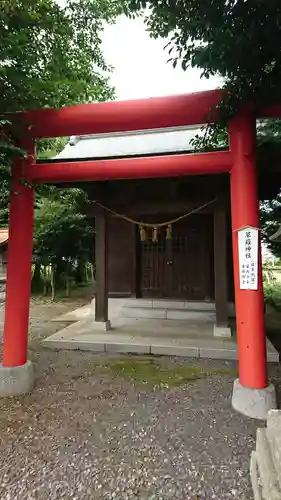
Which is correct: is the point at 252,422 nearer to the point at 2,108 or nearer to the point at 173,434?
the point at 173,434

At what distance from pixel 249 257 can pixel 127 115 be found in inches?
Answer: 81.9

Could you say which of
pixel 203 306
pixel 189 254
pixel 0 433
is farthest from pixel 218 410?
pixel 189 254

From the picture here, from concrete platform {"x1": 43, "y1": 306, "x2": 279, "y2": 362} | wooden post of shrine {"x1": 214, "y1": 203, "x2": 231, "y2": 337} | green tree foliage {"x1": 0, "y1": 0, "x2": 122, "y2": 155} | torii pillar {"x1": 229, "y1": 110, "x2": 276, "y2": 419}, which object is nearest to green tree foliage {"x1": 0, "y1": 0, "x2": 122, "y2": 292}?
green tree foliage {"x1": 0, "y1": 0, "x2": 122, "y2": 155}

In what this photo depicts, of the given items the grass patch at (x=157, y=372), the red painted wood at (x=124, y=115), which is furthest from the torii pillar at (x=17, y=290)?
the grass patch at (x=157, y=372)

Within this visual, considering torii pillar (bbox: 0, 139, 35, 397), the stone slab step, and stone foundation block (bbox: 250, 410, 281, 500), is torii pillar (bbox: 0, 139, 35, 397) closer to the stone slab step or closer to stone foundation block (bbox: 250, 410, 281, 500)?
stone foundation block (bbox: 250, 410, 281, 500)

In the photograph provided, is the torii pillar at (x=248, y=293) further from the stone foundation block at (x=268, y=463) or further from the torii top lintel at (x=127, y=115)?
the stone foundation block at (x=268, y=463)

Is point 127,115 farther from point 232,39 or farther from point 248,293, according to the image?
point 248,293

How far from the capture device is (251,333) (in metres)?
3.51

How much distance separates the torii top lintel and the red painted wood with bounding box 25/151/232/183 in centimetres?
38

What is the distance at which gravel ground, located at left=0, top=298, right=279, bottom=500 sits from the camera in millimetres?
2430

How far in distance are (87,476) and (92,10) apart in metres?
Answer: 5.62

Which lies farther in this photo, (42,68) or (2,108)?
(42,68)

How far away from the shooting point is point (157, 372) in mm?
4832

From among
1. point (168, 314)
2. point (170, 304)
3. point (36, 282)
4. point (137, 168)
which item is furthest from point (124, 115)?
point (36, 282)
